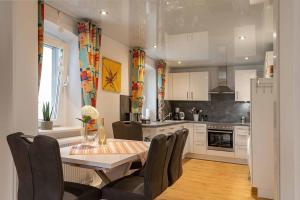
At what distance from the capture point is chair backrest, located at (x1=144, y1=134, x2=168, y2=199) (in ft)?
5.67

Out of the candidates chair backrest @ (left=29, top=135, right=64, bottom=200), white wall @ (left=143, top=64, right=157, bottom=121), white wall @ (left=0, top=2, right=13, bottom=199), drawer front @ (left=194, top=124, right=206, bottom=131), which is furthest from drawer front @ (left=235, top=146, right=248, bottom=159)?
white wall @ (left=0, top=2, right=13, bottom=199)

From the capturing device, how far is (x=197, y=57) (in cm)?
495

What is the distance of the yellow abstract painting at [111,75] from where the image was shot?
11.3 feet

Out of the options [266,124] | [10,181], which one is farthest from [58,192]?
[266,124]

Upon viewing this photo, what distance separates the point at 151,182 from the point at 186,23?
2.13 meters

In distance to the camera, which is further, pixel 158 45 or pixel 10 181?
pixel 158 45

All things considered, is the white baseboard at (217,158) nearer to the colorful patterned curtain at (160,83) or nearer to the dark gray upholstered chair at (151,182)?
the colorful patterned curtain at (160,83)

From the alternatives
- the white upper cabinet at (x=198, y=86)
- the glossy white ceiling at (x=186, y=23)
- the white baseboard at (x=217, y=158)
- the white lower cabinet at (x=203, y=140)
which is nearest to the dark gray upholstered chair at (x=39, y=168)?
the glossy white ceiling at (x=186, y=23)

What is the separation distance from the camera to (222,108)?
5754 millimetres

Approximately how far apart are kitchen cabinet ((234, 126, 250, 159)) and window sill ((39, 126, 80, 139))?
3444 mm

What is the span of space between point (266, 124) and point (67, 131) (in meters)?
2.65

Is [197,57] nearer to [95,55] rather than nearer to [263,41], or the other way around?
[263,41]

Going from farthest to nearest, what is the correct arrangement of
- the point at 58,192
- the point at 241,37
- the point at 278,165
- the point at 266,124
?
the point at 241,37, the point at 266,124, the point at 58,192, the point at 278,165
